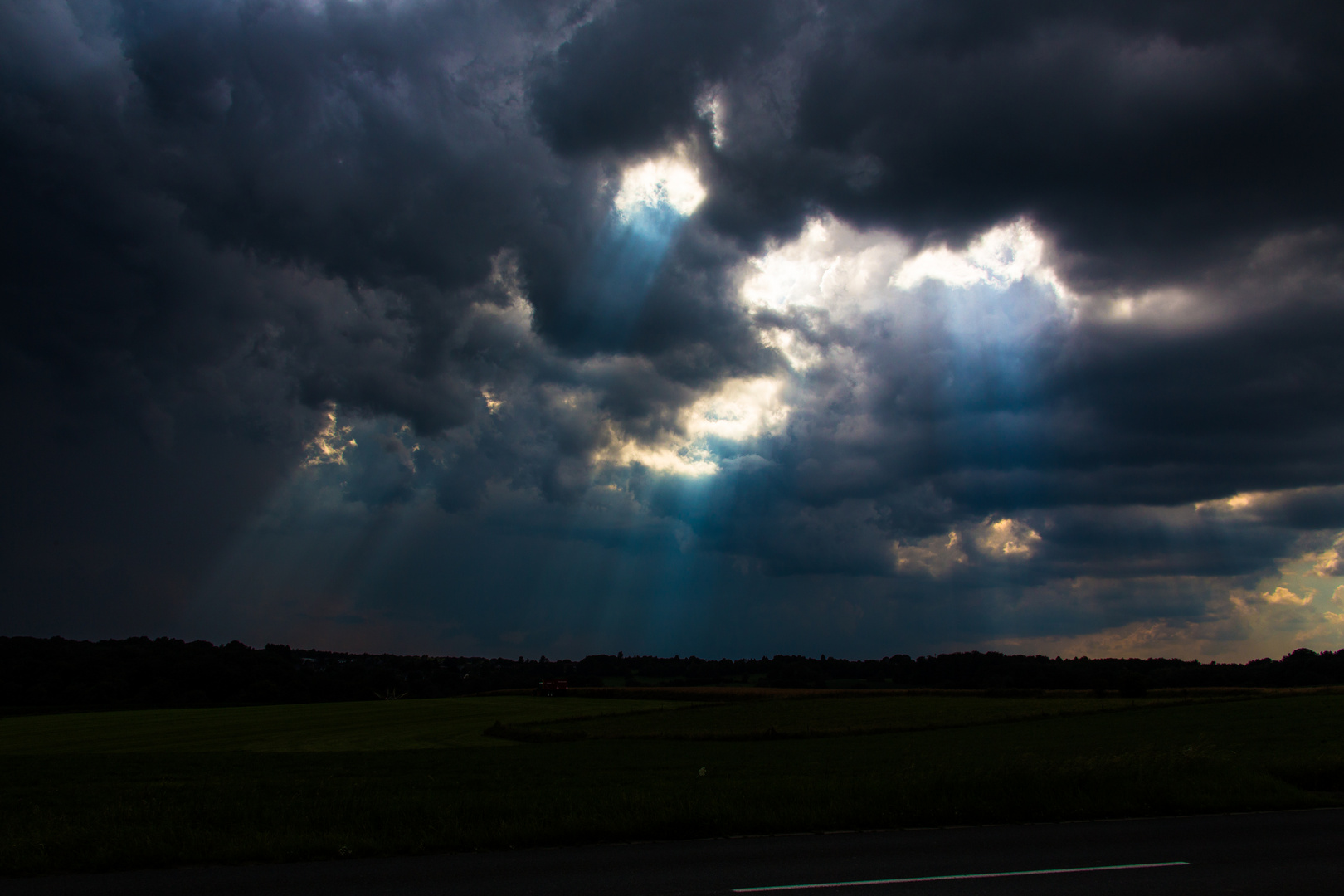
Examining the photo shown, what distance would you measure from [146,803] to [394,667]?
143 metres

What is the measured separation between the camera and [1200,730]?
49062mm

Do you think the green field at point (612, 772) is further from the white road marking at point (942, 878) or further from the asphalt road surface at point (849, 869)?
the white road marking at point (942, 878)

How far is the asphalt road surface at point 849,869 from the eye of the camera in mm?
9961

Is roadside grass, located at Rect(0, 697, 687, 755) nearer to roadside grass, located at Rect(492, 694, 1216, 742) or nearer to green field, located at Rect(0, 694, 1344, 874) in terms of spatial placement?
green field, located at Rect(0, 694, 1344, 874)

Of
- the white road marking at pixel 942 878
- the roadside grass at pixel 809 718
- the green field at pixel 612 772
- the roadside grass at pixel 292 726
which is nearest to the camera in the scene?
the white road marking at pixel 942 878

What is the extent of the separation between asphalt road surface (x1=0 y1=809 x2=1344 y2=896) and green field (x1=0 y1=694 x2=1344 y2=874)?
1103 mm

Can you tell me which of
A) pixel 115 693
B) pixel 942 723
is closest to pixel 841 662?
pixel 942 723

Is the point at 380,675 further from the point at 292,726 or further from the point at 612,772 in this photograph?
the point at 612,772

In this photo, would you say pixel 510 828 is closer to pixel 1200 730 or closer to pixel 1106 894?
pixel 1106 894

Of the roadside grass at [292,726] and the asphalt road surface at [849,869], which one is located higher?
the asphalt road surface at [849,869]

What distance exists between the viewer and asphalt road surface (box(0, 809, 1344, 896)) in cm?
996

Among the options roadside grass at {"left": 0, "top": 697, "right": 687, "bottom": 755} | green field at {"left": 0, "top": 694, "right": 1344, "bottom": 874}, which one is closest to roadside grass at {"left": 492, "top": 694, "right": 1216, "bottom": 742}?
green field at {"left": 0, "top": 694, "right": 1344, "bottom": 874}

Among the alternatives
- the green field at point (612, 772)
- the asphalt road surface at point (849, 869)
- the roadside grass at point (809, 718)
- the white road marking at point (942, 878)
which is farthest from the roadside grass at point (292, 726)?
the white road marking at point (942, 878)

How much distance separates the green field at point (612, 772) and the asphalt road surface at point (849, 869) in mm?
1103
